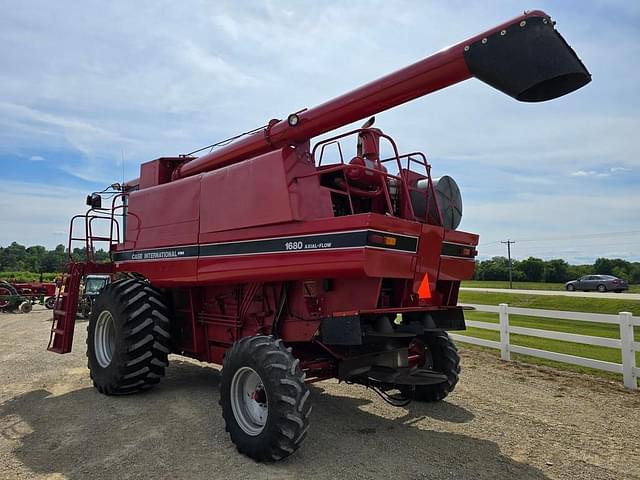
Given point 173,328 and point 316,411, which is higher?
point 173,328

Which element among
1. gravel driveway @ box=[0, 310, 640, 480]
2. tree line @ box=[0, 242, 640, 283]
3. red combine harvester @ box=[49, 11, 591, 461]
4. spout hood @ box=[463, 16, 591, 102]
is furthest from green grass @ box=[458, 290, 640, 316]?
tree line @ box=[0, 242, 640, 283]

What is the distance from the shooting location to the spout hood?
4055mm

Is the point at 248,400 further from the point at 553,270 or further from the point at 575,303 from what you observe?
the point at 553,270

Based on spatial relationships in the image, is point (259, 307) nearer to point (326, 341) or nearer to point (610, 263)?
point (326, 341)

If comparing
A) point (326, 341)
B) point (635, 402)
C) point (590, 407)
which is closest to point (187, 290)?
point (326, 341)

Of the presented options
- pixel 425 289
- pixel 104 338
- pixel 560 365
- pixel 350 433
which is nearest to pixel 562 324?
pixel 560 365

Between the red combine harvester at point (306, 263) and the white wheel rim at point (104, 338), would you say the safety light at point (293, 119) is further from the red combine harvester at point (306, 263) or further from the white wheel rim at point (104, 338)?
the white wheel rim at point (104, 338)

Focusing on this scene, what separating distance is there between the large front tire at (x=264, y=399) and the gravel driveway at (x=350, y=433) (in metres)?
0.19

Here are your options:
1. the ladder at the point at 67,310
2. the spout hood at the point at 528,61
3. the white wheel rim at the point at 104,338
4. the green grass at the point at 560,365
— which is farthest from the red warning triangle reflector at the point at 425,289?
the ladder at the point at 67,310

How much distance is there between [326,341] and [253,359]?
0.74 meters

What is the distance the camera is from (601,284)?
1558 inches

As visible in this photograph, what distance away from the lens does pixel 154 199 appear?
7316mm

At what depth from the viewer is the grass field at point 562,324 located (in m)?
10.2

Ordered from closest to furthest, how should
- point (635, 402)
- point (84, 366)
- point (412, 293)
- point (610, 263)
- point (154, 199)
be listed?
1. point (412, 293)
2. point (635, 402)
3. point (154, 199)
4. point (84, 366)
5. point (610, 263)
